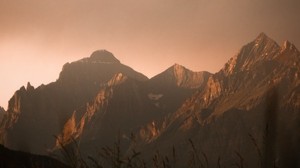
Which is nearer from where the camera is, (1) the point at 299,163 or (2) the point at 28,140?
(1) the point at 299,163

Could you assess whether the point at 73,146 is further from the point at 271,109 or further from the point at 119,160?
the point at 271,109

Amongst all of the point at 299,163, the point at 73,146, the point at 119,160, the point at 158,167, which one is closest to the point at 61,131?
the point at 73,146

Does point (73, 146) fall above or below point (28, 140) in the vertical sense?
below

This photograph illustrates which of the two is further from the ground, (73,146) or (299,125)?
(73,146)

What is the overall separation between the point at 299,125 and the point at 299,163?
1214 millimetres

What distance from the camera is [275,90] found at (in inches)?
237

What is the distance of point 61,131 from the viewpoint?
681 centimetres

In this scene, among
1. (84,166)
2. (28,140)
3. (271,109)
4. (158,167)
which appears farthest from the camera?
(28,140)

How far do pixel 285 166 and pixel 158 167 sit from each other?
194 cm

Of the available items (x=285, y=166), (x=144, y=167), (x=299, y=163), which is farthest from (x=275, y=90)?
(x=144, y=167)

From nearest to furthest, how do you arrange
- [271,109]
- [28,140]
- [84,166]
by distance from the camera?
[271,109]
[84,166]
[28,140]

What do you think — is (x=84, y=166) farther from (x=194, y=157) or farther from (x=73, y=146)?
(x=194, y=157)

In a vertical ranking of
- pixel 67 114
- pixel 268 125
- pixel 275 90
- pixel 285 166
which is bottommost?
pixel 285 166

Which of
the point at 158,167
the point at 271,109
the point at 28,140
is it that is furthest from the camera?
the point at 28,140
